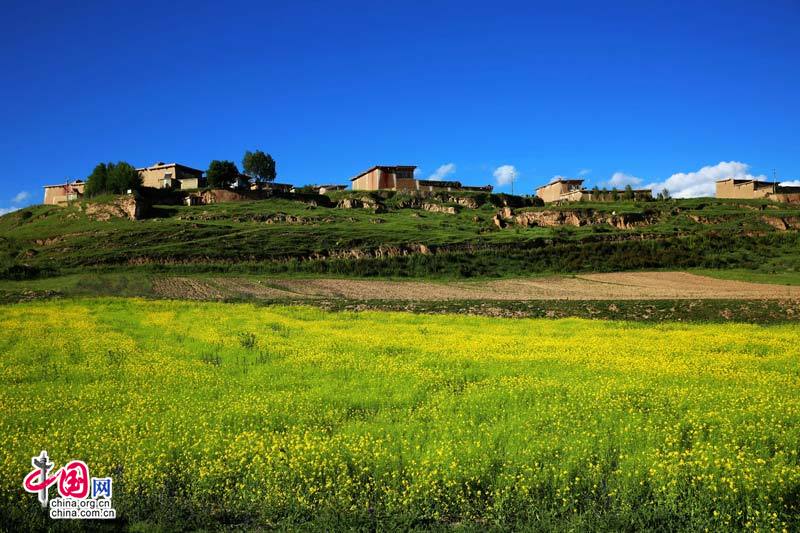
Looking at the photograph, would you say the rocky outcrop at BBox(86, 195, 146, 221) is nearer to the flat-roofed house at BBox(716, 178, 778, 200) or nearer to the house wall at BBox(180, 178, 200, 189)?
the house wall at BBox(180, 178, 200, 189)

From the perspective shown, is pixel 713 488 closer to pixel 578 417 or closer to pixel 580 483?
pixel 580 483

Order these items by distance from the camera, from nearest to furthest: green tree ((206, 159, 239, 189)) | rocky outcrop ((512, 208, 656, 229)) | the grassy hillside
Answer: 1. the grassy hillside
2. rocky outcrop ((512, 208, 656, 229))
3. green tree ((206, 159, 239, 189))

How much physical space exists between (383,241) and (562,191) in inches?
2784

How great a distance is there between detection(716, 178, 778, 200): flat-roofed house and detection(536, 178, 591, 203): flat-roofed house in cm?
3193

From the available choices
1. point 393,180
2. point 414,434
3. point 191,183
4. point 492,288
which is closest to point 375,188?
point 393,180

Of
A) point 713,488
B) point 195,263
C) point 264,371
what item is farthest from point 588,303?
point 195,263

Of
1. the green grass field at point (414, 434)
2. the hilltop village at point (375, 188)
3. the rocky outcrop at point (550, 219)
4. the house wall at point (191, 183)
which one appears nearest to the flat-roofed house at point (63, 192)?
the hilltop village at point (375, 188)

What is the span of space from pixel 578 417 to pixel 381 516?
517 cm

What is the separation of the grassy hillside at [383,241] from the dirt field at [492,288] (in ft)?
21.9

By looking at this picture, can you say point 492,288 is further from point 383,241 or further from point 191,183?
point 191,183

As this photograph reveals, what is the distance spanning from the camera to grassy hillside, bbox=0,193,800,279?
66.8 metres

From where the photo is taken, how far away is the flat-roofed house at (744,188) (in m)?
121

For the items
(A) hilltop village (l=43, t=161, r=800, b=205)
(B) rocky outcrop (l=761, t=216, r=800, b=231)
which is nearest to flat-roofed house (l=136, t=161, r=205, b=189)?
(A) hilltop village (l=43, t=161, r=800, b=205)

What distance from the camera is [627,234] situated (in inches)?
3231
